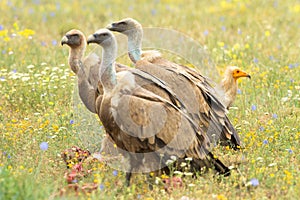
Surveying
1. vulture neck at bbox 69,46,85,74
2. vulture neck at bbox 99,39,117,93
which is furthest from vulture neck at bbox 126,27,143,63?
vulture neck at bbox 99,39,117,93

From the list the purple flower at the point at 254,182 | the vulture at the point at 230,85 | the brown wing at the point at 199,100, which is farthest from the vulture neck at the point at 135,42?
the purple flower at the point at 254,182

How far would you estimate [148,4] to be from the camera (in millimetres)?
13008

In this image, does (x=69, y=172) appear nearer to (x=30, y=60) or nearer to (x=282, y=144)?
(x=282, y=144)

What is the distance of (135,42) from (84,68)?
69 cm

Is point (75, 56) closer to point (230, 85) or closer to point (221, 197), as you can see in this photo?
point (230, 85)

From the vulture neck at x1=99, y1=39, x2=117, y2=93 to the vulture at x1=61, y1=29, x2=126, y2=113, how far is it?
1.10 m

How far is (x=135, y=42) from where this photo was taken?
737 centimetres

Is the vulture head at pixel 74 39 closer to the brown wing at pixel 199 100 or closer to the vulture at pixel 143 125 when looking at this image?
the brown wing at pixel 199 100

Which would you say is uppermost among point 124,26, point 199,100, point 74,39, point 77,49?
point 124,26

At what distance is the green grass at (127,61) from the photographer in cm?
538

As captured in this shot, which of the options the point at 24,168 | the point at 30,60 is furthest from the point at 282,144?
the point at 30,60

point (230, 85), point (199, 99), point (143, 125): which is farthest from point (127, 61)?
point (143, 125)

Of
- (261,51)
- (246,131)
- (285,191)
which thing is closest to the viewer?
(285,191)

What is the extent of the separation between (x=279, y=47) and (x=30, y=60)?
363 centimetres
